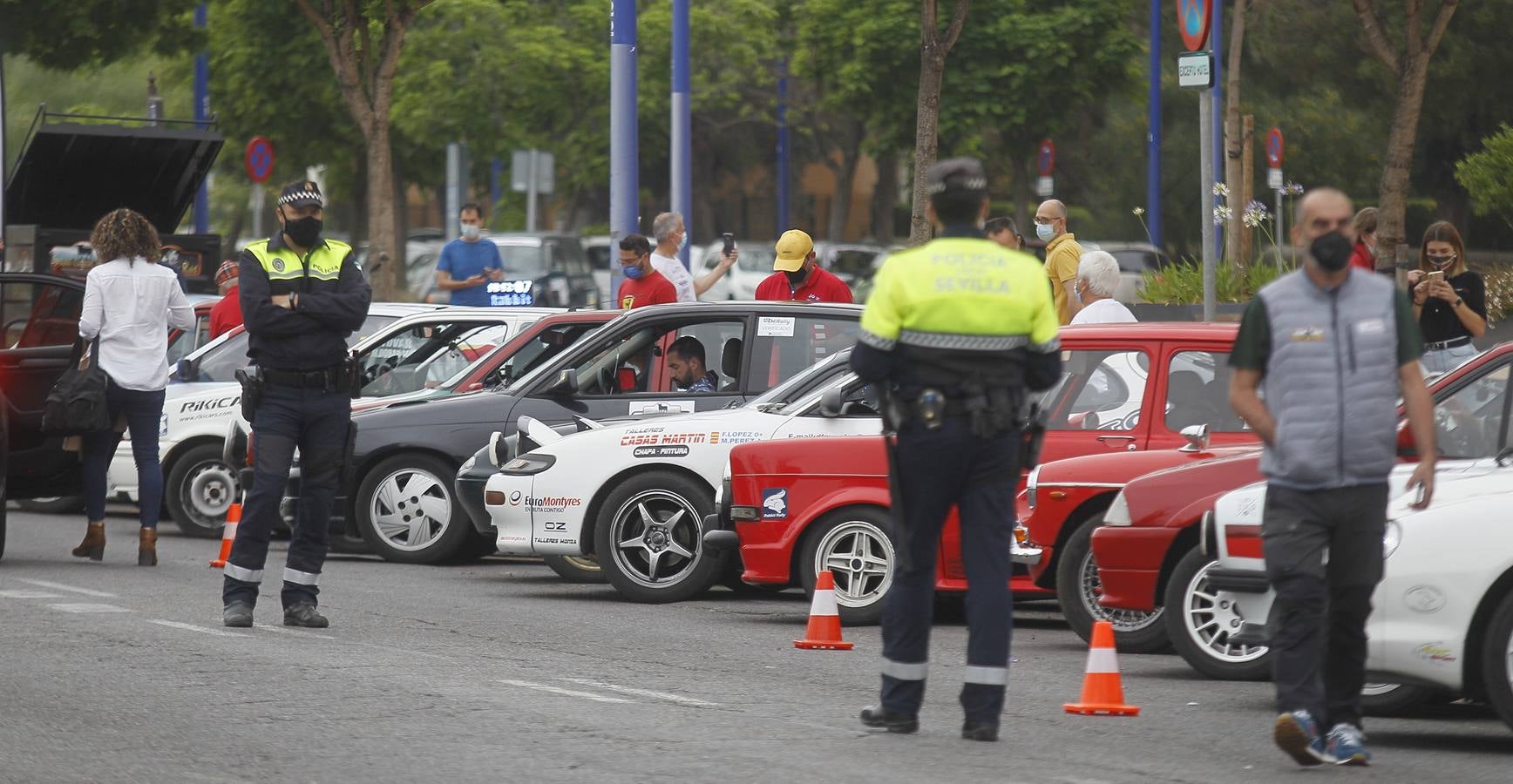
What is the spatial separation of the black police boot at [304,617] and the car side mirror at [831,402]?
250 centimetres

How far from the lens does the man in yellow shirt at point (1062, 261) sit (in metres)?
14.4

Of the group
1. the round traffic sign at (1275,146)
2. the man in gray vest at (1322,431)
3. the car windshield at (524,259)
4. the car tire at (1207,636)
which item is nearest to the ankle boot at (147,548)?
the car tire at (1207,636)

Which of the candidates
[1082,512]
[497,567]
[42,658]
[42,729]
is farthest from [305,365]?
[497,567]

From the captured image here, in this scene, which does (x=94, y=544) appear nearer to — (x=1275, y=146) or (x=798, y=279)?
(x=798, y=279)

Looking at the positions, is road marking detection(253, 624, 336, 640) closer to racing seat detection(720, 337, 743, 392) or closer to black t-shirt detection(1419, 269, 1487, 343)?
racing seat detection(720, 337, 743, 392)

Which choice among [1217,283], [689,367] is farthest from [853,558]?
[1217,283]

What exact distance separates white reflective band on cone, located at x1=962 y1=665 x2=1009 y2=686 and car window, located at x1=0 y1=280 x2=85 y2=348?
27.1 feet

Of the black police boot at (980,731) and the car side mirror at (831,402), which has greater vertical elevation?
the car side mirror at (831,402)

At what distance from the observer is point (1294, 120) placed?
4325cm

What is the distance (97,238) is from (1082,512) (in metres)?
5.88

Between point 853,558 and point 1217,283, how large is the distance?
10.2 metres

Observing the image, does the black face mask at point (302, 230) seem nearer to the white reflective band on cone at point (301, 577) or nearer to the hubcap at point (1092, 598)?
the white reflective band on cone at point (301, 577)

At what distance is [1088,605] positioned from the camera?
962 centimetres

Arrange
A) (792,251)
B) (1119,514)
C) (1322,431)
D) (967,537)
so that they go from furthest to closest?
(792,251), (1119,514), (967,537), (1322,431)
